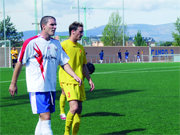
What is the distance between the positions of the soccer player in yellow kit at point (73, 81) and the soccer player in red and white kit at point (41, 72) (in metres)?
0.90

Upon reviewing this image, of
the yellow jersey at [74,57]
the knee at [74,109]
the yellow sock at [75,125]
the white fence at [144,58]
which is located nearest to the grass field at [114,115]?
the yellow sock at [75,125]

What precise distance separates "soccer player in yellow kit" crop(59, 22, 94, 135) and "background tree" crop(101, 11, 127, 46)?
79.5 m

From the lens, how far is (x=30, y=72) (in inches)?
207

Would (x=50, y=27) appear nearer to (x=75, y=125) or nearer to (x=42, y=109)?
(x=42, y=109)

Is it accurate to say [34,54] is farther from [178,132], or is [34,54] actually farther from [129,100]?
[129,100]

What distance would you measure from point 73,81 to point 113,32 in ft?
269

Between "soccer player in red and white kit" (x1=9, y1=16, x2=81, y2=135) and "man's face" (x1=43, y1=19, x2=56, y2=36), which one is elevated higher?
"man's face" (x1=43, y1=19, x2=56, y2=36)

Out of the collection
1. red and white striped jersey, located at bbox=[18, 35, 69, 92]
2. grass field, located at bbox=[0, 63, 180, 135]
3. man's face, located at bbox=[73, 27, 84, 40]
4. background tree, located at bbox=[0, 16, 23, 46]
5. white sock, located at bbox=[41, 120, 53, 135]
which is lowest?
grass field, located at bbox=[0, 63, 180, 135]

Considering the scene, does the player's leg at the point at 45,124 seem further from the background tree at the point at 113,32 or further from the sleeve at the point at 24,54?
the background tree at the point at 113,32

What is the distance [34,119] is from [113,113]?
1.97m

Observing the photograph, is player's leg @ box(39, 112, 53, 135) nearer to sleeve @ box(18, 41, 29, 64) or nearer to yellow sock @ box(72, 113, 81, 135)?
sleeve @ box(18, 41, 29, 64)

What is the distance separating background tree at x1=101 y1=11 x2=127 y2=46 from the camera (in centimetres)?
8562

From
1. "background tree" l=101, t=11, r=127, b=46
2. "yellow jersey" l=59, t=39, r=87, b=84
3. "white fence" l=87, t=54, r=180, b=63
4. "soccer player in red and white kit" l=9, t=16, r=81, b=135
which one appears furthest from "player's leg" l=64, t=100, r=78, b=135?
"background tree" l=101, t=11, r=127, b=46

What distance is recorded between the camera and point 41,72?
5.25m
